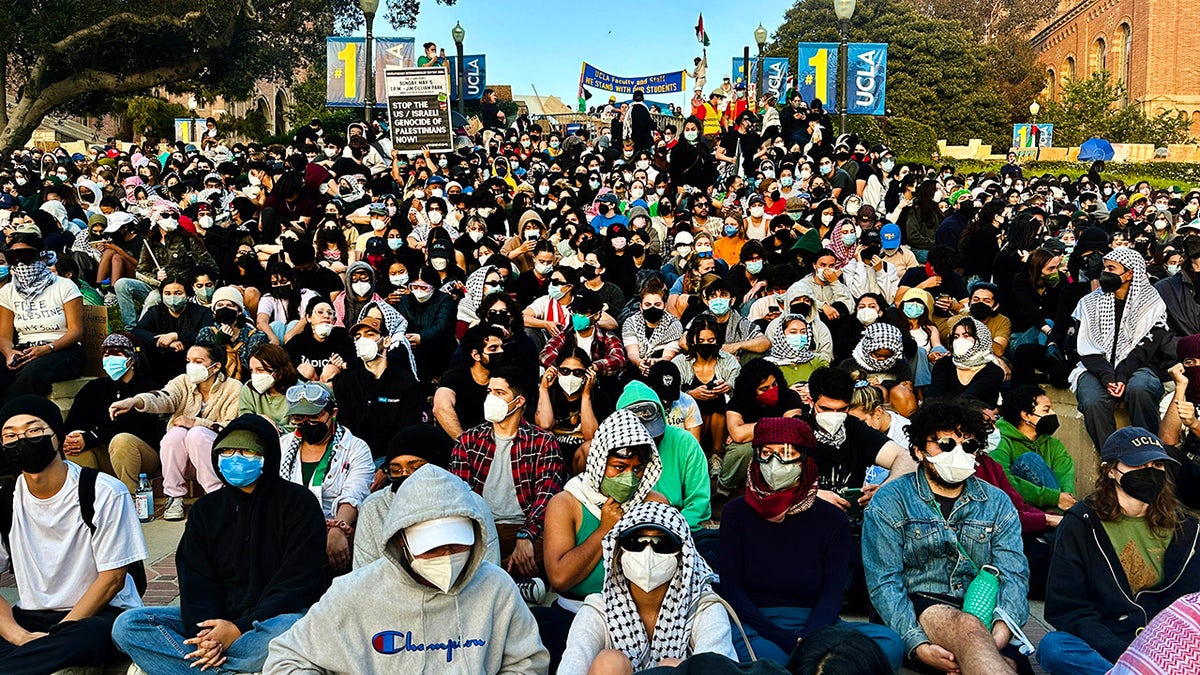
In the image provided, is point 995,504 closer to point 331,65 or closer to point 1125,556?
point 1125,556

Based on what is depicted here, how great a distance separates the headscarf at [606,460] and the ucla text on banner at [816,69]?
25.0 meters

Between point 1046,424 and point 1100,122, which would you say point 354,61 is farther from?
point 1100,122

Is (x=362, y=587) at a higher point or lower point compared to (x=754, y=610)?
higher

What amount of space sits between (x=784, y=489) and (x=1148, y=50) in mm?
62936

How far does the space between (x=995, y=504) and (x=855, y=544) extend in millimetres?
925

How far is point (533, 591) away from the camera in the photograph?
618 cm

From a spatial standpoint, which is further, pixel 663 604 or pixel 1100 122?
pixel 1100 122

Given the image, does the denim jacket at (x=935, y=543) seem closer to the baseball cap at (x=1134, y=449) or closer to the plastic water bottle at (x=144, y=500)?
the baseball cap at (x=1134, y=449)

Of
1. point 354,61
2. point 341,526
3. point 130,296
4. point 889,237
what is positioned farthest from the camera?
point 354,61

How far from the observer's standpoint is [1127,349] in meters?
9.15

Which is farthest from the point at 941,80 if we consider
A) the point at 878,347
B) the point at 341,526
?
the point at 341,526

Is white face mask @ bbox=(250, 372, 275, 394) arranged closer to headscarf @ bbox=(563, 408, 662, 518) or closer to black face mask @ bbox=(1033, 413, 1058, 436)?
headscarf @ bbox=(563, 408, 662, 518)

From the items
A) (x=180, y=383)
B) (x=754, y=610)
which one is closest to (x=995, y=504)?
(x=754, y=610)

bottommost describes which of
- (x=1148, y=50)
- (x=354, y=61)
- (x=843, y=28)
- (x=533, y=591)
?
(x=533, y=591)
